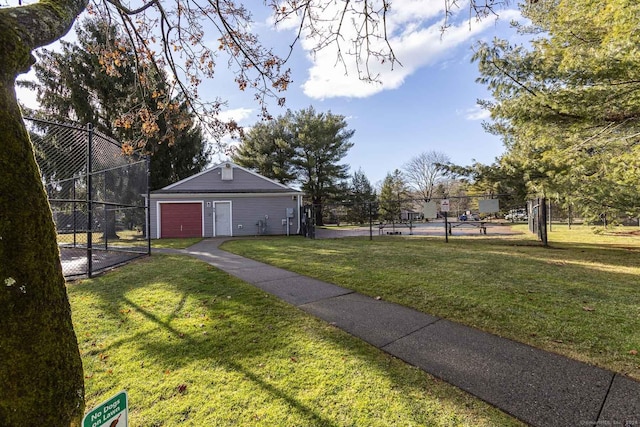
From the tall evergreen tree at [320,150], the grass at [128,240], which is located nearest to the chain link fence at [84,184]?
the grass at [128,240]

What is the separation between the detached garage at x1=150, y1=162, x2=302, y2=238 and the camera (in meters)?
16.5

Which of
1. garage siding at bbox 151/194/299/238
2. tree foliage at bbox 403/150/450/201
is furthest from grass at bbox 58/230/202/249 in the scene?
tree foliage at bbox 403/150/450/201

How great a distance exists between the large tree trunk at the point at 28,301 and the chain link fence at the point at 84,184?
5.97 metres

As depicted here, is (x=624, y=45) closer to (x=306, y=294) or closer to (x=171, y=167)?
(x=306, y=294)

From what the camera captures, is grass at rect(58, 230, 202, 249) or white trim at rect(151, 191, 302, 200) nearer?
grass at rect(58, 230, 202, 249)

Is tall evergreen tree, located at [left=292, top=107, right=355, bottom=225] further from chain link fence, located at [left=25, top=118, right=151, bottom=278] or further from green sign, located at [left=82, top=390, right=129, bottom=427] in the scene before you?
green sign, located at [left=82, top=390, right=129, bottom=427]

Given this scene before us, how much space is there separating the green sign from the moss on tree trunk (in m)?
0.11

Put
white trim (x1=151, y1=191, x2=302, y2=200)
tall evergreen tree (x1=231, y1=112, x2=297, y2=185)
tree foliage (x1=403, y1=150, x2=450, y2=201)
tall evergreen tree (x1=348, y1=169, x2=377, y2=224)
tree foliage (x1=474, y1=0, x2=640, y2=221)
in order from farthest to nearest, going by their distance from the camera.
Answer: tree foliage (x1=403, y1=150, x2=450, y2=201) → tall evergreen tree (x1=348, y1=169, x2=377, y2=224) → tall evergreen tree (x1=231, y1=112, x2=297, y2=185) → white trim (x1=151, y1=191, x2=302, y2=200) → tree foliage (x1=474, y1=0, x2=640, y2=221)

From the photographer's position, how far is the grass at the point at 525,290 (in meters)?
3.04

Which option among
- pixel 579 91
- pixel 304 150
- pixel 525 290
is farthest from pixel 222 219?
pixel 579 91

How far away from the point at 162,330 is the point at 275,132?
28196mm

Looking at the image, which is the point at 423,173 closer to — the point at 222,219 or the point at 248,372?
the point at 222,219

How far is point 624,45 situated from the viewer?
16.7ft

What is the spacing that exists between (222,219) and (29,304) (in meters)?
17.0
